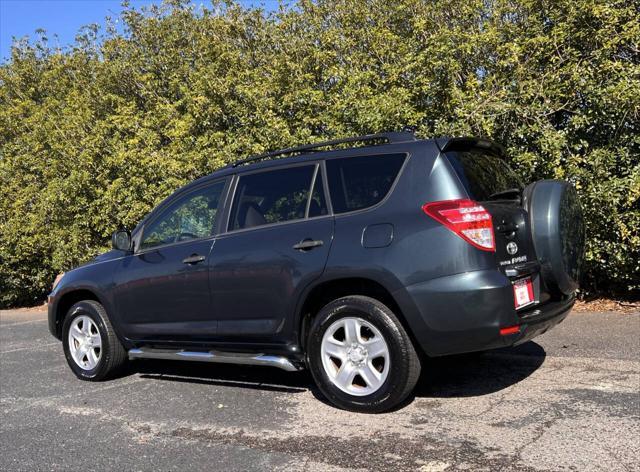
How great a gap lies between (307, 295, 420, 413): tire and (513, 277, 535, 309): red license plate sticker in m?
0.75

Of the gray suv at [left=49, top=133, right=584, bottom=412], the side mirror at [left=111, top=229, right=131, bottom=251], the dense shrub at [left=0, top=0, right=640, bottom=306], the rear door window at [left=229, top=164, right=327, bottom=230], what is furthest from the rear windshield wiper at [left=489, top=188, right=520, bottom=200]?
the side mirror at [left=111, top=229, right=131, bottom=251]

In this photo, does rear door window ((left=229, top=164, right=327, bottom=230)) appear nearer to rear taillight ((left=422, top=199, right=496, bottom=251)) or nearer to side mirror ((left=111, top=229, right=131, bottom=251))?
rear taillight ((left=422, top=199, right=496, bottom=251))

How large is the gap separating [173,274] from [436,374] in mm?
2402

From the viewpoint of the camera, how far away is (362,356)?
421cm

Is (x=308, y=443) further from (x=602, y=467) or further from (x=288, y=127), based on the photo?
(x=288, y=127)

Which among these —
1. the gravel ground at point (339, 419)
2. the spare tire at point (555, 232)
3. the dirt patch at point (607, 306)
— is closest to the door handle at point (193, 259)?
the gravel ground at point (339, 419)

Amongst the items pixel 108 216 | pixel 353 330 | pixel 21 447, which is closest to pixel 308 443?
pixel 353 330

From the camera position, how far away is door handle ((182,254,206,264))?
16.3ft

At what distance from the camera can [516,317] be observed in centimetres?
388

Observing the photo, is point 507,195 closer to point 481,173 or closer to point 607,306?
point 481,173

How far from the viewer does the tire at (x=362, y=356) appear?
13.3ft

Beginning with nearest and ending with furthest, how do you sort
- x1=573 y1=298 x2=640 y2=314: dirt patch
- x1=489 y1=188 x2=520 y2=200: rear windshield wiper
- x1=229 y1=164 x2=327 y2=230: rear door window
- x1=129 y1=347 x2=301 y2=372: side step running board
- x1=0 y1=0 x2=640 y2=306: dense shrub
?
x1=489 y1=188 x2=520 y2=200: rear windshield wiper < x1=129 y1=347 x2=301 y2=372: side step running board < x1=229 y1=164 x2=327 y2=230: rear door window < x1=0 y1=0 x2=640 y2=306: dense shrub < x1=573 y1=298 x2=640 y2=314: dirt patch

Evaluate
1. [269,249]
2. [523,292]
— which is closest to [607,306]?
[523,292]

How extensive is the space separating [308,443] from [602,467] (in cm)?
168
